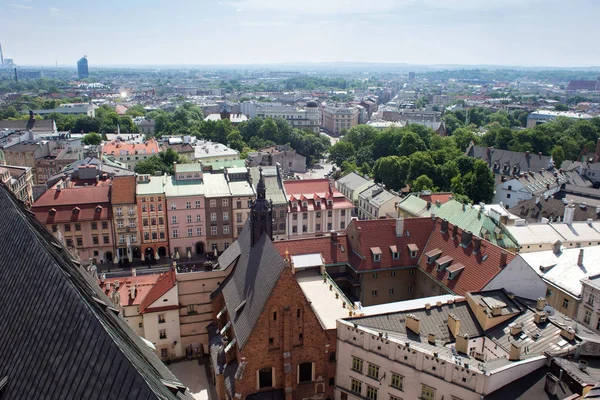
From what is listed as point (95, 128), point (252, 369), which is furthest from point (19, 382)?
point (95, 128)

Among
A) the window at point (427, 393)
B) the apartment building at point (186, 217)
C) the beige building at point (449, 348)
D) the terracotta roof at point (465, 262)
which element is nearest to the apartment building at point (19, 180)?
the apartment building at point (186, 217)

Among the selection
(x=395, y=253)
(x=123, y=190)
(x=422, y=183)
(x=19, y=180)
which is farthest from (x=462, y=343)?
(x=19, y=180)

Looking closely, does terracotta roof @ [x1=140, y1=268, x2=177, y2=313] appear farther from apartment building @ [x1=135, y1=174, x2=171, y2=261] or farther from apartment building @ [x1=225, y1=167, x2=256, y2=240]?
apartment building @ [x1=225, y1=167, x2=256, y2=240]

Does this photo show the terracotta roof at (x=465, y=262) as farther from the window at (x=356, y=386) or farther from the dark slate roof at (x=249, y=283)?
the dark slate roof at (x=249, y=283)

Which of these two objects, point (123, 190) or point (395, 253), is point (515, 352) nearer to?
point (395, 253)

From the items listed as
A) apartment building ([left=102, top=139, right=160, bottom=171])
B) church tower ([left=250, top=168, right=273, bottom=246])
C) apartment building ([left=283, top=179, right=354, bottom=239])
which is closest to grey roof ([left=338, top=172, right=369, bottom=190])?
apartment building ([left=283, top=179, right=354, bottom=239])

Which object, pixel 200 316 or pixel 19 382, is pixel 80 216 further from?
pixel 19 382
